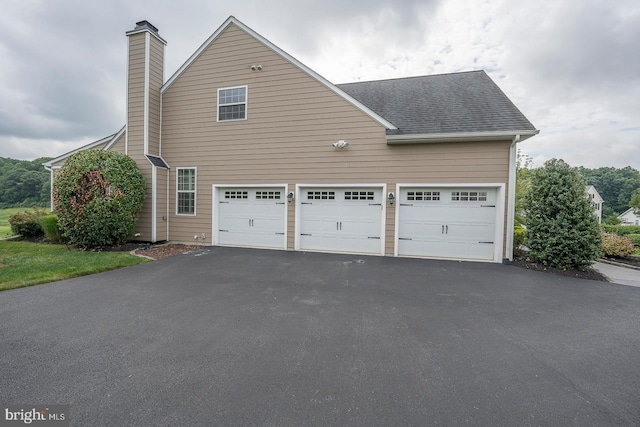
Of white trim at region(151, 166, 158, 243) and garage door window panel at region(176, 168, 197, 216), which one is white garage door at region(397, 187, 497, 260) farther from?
white trim at region(151, 166, 158, 243)

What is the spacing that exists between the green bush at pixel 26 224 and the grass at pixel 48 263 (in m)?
1.69

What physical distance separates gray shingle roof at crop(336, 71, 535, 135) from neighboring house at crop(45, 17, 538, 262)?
58 mm

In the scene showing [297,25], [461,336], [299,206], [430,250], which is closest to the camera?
[461,336]

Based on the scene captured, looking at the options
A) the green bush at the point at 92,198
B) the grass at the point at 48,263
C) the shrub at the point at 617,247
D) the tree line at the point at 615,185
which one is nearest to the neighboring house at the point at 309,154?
the green bush at the point at 92,198

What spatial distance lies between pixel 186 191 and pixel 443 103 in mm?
9596

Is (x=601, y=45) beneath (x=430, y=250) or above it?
above

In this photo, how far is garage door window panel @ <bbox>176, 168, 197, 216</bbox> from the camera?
31.1 feet

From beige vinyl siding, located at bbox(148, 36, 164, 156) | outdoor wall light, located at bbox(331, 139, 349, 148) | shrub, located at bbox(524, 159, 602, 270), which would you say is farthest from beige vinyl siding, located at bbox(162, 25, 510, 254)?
shrub, located at bbox(524, 159, 602, 270)

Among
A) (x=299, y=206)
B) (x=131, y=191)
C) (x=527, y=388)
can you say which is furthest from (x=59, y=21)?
(x=527, y=388)

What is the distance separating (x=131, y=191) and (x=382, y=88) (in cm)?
987

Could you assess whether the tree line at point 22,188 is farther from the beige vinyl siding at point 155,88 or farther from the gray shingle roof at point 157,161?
the gray shingle roof at point 157,161

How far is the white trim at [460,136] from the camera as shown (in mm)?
6801

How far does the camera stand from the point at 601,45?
904cm

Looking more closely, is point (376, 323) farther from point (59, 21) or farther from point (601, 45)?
point (59, 21)
